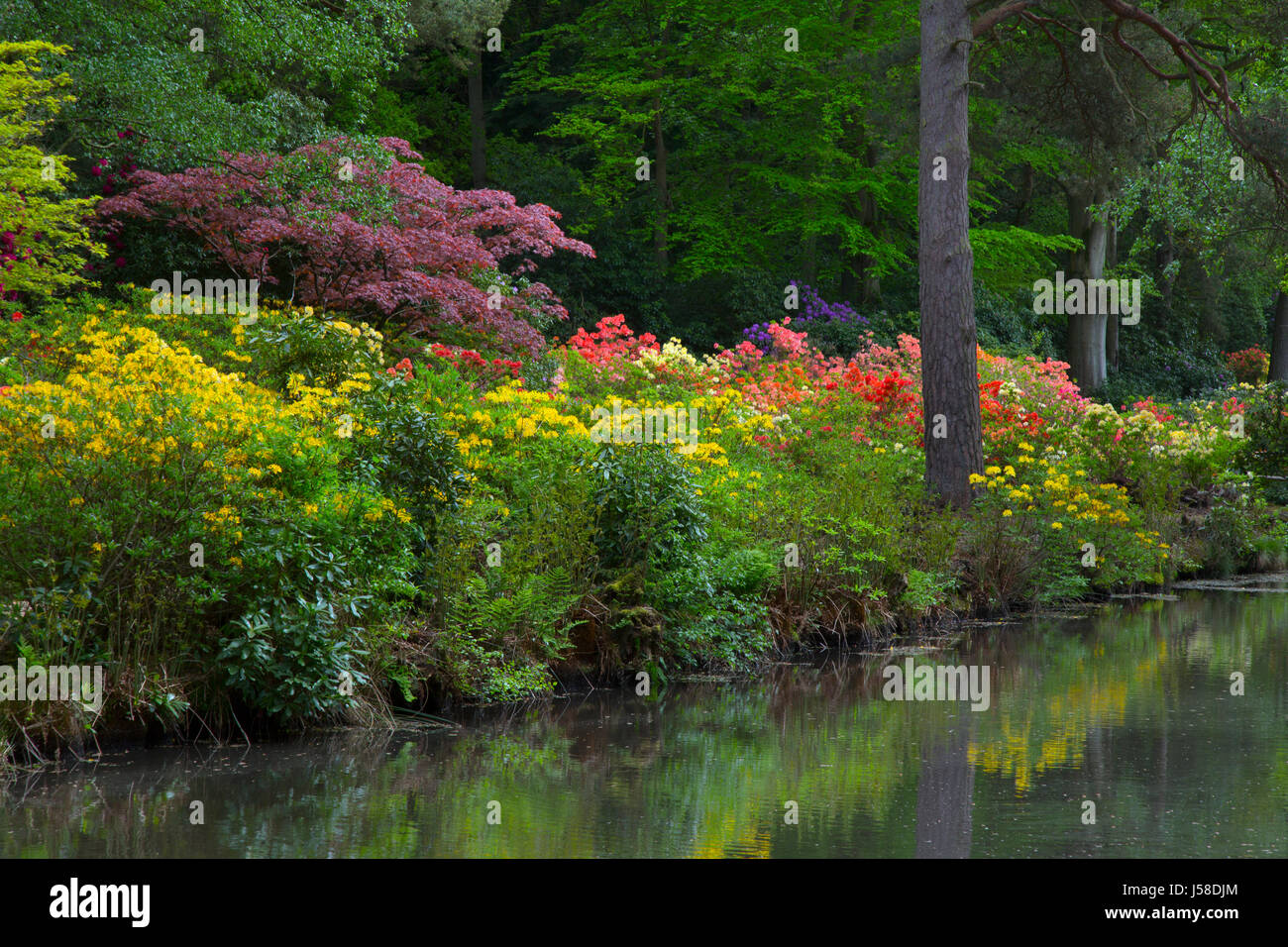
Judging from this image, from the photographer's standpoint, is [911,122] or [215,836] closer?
[215,836]

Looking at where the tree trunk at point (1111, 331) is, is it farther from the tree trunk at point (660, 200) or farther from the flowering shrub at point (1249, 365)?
the tree trunk at point (660, 200)

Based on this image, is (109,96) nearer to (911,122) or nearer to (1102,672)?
(1102,672)

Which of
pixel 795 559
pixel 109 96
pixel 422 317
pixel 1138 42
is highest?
pixel 1138 42

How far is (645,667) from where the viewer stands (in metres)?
8.62

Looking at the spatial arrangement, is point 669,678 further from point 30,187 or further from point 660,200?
point 660,200

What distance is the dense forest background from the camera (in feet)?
54.2

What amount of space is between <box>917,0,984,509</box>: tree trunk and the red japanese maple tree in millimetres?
4123

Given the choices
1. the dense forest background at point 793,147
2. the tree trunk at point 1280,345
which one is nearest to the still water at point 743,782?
the dense forest background at point 793,147

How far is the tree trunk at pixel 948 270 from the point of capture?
12.7 m

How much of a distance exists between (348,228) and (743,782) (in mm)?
8437

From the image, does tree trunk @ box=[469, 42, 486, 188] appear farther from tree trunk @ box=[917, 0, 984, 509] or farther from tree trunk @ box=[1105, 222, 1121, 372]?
tree trunk @ box=[917, 0, 984, 509]

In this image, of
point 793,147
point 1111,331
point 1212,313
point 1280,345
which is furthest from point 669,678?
point 1212,313
